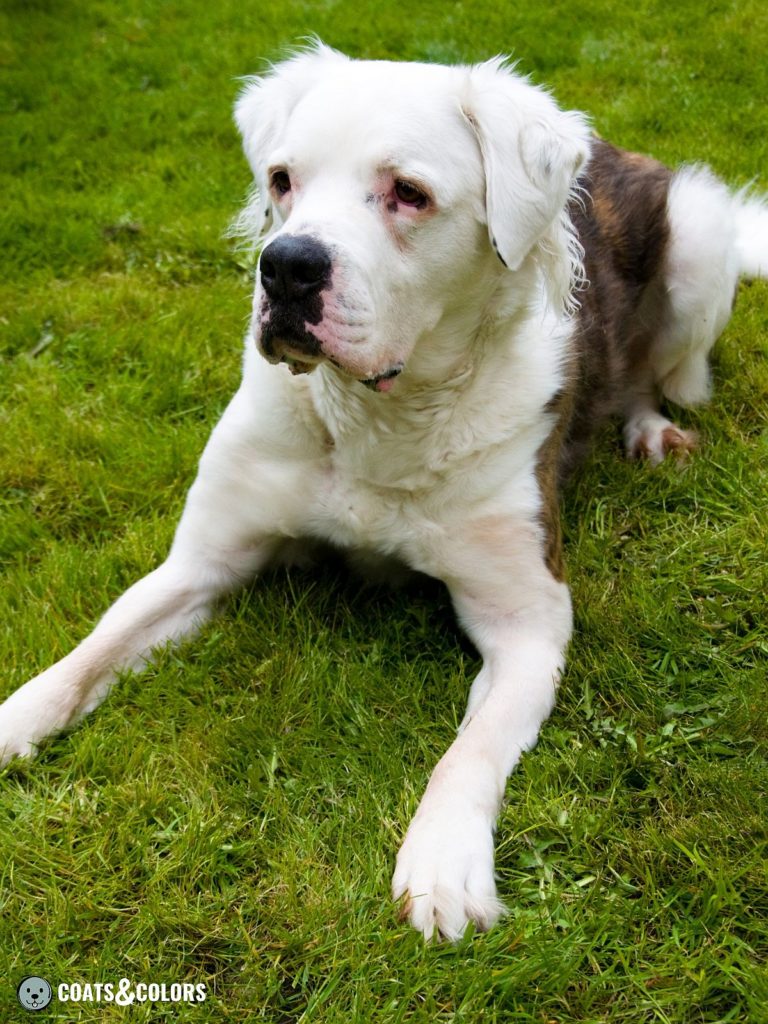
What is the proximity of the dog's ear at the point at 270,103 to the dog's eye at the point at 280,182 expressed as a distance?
21 cm

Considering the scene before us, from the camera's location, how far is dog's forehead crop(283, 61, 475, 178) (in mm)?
2506

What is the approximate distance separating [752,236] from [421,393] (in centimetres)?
264

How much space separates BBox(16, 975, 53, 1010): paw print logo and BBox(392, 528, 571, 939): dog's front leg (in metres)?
0.75

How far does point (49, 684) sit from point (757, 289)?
11.6 ft

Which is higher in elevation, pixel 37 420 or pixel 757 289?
pixel 757 289

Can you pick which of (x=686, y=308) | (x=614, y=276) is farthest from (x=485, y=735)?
(x=686, y=308)

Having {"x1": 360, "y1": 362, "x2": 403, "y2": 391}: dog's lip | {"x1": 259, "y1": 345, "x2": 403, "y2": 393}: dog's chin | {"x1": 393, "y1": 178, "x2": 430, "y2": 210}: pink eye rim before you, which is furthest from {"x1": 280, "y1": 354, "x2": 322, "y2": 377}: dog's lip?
{"x1": 393, "y1": 178, "x2": 430, "y2": 210}: pink eye rim

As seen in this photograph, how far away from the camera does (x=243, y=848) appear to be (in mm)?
2432

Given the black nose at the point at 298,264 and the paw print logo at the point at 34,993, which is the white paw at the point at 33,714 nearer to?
the paw print logo at the point at 34,993

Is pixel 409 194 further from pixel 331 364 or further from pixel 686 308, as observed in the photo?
pixel 686 308

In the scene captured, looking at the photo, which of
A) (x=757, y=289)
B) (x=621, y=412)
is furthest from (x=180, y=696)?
(x=757, y=289)

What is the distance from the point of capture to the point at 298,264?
236cm

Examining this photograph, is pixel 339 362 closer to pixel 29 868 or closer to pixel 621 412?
pixel 29 868

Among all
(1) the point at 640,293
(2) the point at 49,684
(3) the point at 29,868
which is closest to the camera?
(3) the point at 29,868
